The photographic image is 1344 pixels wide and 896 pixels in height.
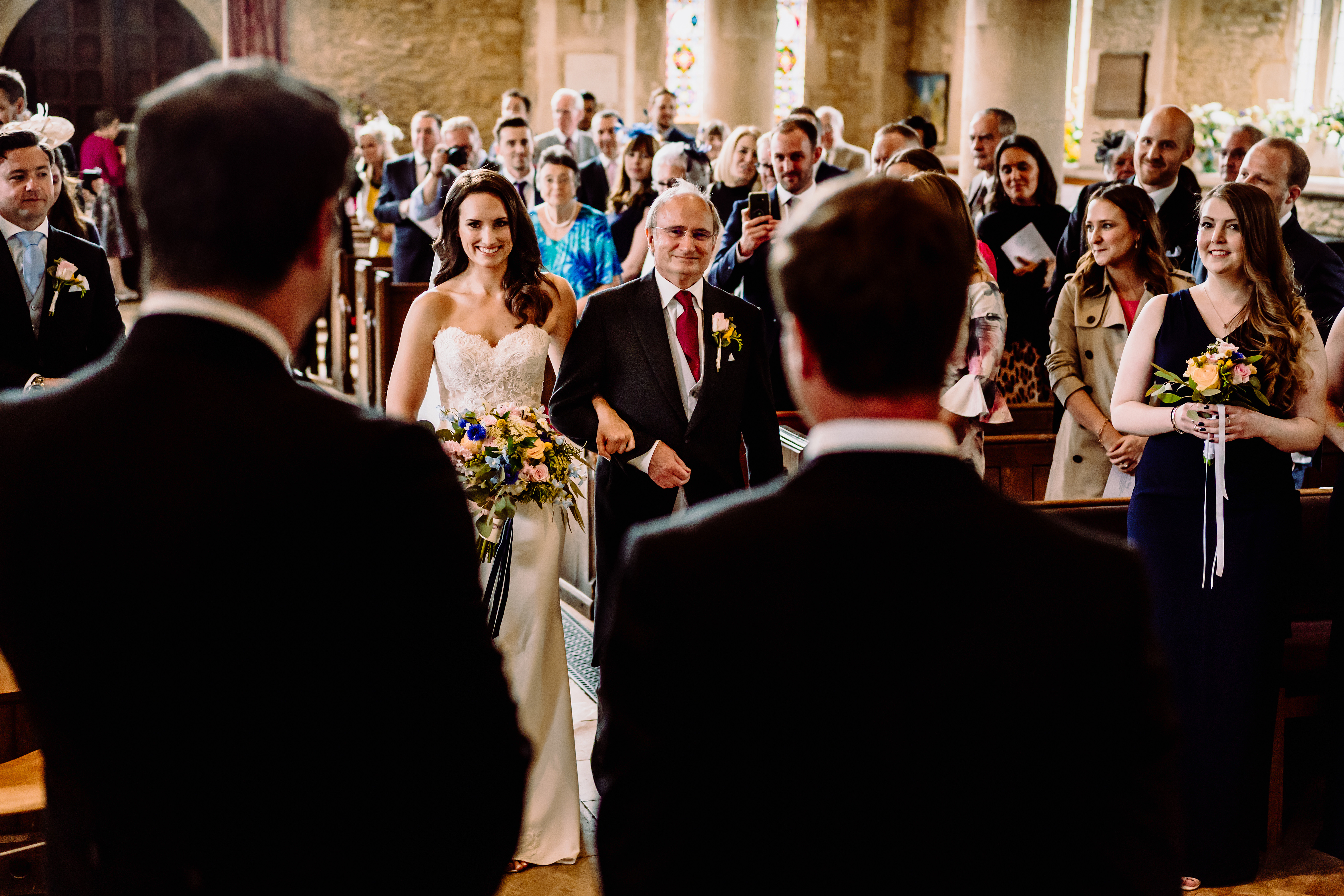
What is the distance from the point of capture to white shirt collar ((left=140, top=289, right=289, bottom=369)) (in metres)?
1.18

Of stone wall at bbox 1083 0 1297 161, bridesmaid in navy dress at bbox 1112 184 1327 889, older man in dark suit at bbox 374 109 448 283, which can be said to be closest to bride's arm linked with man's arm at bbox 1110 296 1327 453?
bridesmaid in navy dress at bbox 1112 184 1327 889

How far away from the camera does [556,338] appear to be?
397 cm

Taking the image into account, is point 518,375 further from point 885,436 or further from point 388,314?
point 388,314

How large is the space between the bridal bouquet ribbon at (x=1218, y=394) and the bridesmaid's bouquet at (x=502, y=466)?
1.55m

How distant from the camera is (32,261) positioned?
4.27m

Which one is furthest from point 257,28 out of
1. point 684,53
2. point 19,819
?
point 19,819

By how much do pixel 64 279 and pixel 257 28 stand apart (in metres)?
14.7

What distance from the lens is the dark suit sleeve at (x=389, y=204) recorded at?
8.73 metres

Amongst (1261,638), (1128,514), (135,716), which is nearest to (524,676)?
(1128,514)

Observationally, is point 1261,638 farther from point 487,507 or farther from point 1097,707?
point 1097,707

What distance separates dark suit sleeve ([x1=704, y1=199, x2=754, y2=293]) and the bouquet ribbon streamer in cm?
225

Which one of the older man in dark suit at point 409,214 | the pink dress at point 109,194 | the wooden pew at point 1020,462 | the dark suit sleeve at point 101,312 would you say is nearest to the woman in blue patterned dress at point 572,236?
the older man in dark suit at point 409,214

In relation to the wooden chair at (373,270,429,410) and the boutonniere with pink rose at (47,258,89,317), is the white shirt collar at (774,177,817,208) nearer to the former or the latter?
the wooden chair at (373,270,429,410)

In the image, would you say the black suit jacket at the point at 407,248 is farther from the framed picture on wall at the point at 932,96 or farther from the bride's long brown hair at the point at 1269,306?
the framed picture on wall at the point at 932,96
